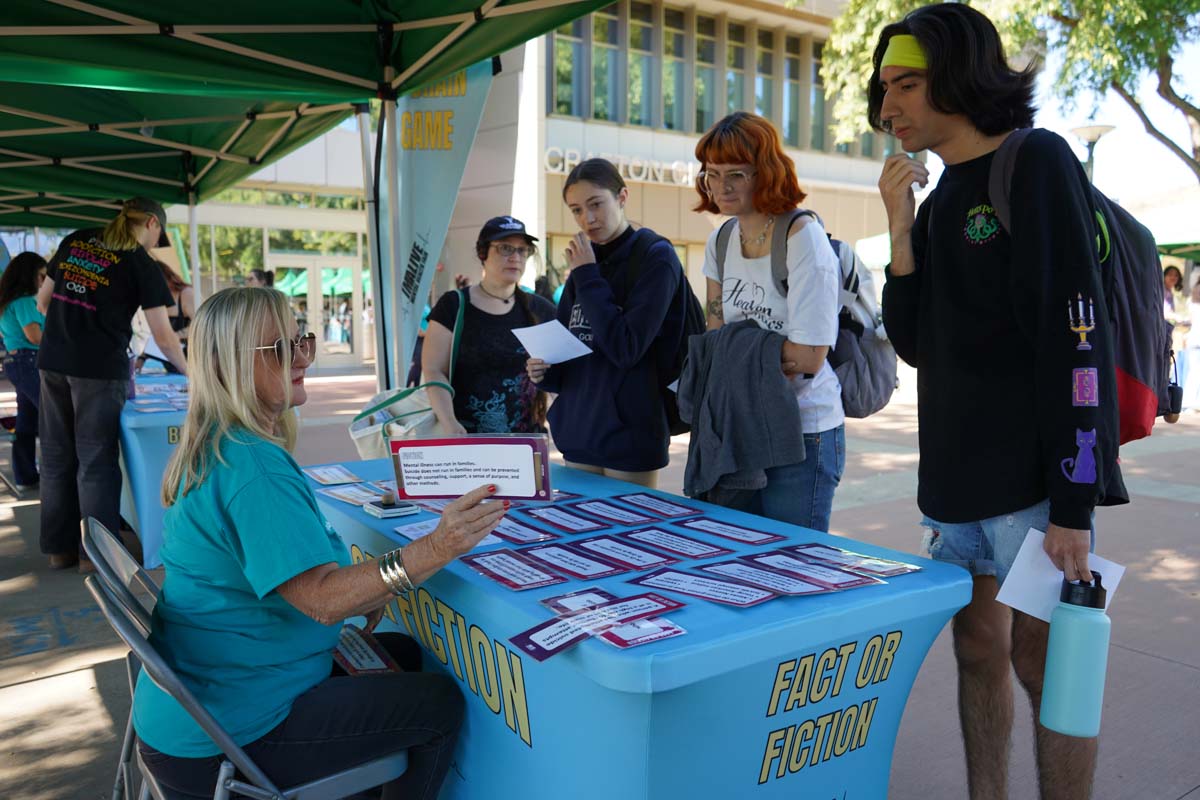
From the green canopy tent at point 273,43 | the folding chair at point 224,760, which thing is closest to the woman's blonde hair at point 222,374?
the folding chair at point 224,760

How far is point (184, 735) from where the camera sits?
1.66 m

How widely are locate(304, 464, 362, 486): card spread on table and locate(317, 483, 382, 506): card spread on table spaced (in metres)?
0.05

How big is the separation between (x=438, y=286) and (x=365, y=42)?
11.9 m

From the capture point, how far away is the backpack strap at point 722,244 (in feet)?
8.45

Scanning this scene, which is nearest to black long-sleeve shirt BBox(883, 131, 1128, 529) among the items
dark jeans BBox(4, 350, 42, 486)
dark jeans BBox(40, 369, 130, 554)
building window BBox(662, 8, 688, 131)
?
dark jeans BBox(40, 369, 130, 554)

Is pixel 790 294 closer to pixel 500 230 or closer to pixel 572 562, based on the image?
pixel 572 562

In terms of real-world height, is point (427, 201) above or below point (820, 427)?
above

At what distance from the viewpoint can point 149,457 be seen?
455 cm

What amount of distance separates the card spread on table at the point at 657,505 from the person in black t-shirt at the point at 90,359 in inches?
133

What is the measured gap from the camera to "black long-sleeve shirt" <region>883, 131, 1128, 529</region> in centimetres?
162

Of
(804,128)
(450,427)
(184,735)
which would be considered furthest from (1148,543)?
(804,128)

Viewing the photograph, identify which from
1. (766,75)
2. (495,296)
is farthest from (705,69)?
(495,296)

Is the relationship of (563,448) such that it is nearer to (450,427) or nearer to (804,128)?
(450,427)

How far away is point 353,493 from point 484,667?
91 cm
